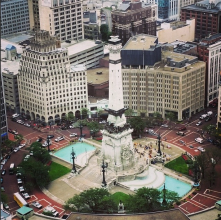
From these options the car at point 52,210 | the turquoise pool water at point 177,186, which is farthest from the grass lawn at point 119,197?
the car at point 52,210

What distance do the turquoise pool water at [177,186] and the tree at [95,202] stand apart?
3216 cm

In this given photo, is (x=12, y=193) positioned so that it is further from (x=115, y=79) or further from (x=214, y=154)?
(x=214, y=154)

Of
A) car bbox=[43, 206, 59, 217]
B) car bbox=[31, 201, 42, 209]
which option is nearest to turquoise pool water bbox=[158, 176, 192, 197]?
car bbox=[43, 206, 59, 217]

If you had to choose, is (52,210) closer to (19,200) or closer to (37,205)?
(37,205)

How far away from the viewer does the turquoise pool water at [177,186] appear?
615ft

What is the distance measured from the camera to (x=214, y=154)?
193125mm

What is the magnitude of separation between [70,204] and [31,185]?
19.7 m

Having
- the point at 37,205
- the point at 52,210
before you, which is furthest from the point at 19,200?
the point at 52,210

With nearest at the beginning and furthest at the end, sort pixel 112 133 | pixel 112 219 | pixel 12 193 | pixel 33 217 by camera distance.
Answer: pixel 112 219
pixel 33 217
pixel 12 193
pixel 112 133

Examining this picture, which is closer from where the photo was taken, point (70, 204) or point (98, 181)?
point (70, 204)

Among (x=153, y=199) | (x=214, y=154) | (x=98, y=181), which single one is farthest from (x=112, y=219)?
(x=214, y=154)

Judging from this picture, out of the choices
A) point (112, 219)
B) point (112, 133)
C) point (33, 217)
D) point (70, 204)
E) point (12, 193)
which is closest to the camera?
point (112, 219)

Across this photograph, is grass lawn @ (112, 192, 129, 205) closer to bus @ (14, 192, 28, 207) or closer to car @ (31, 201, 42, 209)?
car @ (31, 201, 42, 209)

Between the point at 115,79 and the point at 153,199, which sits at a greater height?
the point at 115,79
